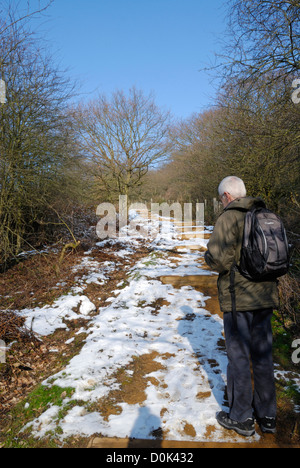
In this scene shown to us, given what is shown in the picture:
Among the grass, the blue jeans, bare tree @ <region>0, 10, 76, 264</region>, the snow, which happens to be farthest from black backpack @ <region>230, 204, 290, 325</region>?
bare tree @ <region>0, 10, 76, 264</region>

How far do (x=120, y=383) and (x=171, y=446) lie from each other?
956 millimetres

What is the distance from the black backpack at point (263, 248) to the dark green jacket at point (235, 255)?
55 millimetres

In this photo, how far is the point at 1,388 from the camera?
3301 mm

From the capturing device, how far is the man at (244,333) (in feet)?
7.58

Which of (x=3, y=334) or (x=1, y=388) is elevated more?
(x=3, y=334)

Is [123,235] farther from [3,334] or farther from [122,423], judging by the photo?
[122,423]

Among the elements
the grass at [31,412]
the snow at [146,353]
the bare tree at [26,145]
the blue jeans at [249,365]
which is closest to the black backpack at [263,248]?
the blue jeans at [249,365]

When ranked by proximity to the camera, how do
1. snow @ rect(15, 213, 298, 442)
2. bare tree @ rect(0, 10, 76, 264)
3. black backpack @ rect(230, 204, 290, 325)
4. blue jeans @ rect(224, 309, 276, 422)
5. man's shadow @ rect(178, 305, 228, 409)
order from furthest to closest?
1. bare tree @ rect(0, 10, 76, 264)
2. man's shadow @ rect(178, 305, 228, 409)
3. snow @ rect(15, 213, 298, 442)
4. blue jeans @ rect(224, 309, 276, 422)
5. black backpack @ rect(230, 204, 290, 325)

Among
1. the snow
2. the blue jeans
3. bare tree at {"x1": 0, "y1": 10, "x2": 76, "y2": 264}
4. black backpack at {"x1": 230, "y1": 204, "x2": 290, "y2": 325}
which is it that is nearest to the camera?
black backpack at {"x1": 230, "y1": 204, "x2": 290, "y2": 325}

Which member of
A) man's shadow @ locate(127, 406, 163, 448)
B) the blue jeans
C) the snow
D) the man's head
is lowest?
man's shadow @ locate(127, 406, 163, 448)

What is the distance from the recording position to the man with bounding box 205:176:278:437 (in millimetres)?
2311

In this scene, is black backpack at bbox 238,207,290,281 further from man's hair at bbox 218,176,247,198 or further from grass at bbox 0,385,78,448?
grass at bbox 0,385,78,448

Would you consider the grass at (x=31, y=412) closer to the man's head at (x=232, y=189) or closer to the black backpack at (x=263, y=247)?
the black backpack at (x=263, y=247)

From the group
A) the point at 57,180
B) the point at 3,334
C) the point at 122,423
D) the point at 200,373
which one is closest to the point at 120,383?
the point at 122,423
